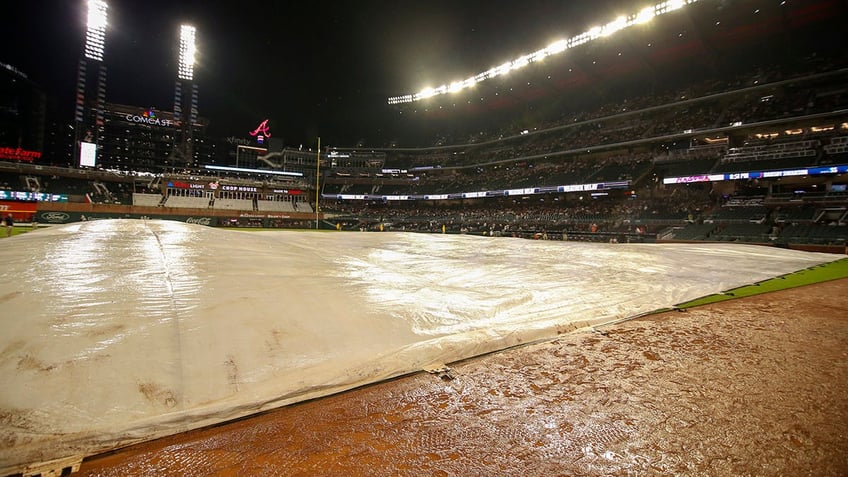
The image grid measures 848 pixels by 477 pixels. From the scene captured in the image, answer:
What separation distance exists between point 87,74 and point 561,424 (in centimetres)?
7641

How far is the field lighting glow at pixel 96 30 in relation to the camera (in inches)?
1549

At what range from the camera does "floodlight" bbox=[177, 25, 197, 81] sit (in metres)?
41.6

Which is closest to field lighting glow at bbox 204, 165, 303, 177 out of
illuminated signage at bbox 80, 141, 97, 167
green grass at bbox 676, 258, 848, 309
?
illuminated signage at bbox 80, 141, 97, 167

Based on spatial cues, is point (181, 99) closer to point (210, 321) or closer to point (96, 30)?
point (96, 30)

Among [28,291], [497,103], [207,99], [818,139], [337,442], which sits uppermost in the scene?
[207,99]

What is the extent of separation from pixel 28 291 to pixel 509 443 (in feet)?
9.69

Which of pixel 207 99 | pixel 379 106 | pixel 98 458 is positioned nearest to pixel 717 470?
pixel 98 458

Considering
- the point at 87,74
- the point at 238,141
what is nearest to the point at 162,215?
the point at 87,74

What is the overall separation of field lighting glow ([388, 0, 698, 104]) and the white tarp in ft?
94.1

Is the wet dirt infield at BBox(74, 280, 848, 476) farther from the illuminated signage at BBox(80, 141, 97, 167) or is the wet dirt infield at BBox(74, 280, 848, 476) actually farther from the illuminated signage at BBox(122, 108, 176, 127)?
the illuminated signage at BBox(122, 108, 176, 127)

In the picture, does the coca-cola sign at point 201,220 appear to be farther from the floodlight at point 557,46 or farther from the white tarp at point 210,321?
the floodlight at point 557,46

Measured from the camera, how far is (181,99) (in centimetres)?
5962

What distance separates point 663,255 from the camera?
7.09 meters

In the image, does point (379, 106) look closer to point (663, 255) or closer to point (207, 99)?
point (207, 99)
